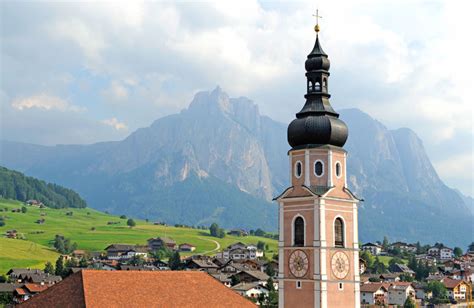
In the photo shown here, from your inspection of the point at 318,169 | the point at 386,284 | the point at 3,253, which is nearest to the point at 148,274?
the point at 318,169

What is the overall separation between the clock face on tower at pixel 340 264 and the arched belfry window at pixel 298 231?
254 centimetres

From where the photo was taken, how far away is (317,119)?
170 ft

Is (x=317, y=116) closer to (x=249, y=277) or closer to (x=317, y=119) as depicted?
(x=317, y=119)

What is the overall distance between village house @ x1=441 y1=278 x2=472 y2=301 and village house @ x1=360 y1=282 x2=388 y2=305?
19763 millimetres

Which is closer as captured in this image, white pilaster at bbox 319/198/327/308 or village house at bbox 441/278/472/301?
white pilaster at bbox 319/198/327/308

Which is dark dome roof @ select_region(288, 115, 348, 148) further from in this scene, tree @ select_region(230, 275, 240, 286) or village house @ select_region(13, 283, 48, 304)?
tree @ select_region(230, 275, 240, 286)

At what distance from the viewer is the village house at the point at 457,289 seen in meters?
163

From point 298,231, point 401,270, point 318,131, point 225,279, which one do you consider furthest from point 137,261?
point 318,131

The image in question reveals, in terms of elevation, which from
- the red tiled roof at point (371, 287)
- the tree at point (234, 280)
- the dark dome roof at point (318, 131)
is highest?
the dark dome roof at point (318, 131)

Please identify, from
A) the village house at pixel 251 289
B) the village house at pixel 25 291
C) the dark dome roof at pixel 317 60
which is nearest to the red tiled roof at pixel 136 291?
the dark dome roof at pixel 317 60

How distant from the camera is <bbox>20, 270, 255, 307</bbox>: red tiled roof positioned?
49938mm

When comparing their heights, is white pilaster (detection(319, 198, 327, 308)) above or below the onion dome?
below

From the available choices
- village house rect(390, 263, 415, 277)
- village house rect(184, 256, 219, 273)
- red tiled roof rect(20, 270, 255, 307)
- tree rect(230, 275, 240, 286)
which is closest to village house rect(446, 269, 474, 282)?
village house rect(390, 263, 415, 277)

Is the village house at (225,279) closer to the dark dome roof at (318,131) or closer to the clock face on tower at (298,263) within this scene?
the clock face on tower at (298,263)
